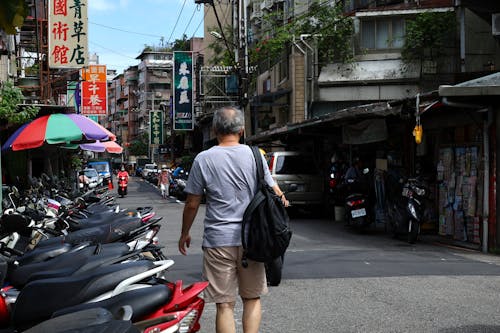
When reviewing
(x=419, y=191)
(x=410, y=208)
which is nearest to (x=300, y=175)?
(x=419, y=191)

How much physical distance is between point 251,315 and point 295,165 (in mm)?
14390

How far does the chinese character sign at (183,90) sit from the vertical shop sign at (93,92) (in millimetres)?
6657

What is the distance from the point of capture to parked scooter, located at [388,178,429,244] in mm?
12406

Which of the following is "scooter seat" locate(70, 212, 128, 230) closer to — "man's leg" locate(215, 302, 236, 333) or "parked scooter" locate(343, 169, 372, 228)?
"man's leg" locate(215, 302, 236, 333)

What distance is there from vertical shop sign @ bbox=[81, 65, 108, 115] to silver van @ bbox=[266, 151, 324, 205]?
44.1ft

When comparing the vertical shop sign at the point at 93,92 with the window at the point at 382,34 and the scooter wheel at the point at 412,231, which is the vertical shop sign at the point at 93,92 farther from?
the scooter wheel at the point at 412,231

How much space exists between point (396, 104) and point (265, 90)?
21.9 m

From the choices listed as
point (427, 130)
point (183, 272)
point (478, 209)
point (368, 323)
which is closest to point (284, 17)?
point (427, 130)

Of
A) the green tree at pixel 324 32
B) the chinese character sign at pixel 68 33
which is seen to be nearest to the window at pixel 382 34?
the green tree at pixel 324 32

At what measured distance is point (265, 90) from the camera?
34.4m

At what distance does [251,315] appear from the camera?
472 cm

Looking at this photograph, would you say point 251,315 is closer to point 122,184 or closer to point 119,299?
point 119,299

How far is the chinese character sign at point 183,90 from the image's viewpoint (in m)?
35.9

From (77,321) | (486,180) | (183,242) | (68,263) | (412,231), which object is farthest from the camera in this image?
(412,231)
